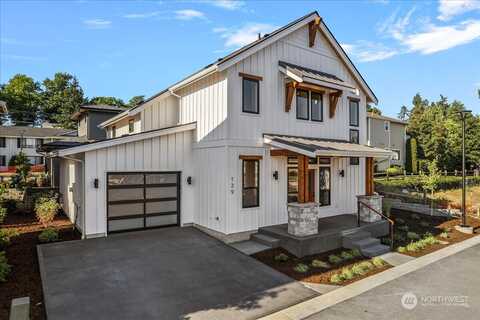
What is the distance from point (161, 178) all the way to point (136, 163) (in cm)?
121

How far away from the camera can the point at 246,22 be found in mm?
14227

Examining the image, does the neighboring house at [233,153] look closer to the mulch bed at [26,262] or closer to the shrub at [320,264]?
the mulch bed at [26,262]

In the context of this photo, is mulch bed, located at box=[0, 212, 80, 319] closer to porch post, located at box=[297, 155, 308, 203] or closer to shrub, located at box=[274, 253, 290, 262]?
shrub, located at box=[274, 253, 290, 262]

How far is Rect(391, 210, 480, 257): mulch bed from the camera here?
37.6ft

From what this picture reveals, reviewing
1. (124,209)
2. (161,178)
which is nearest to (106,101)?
(161,178)

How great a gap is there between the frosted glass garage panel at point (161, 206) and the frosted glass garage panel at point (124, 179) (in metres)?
1.07

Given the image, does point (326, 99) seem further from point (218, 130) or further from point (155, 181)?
point (155, 181)

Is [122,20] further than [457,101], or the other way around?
[457,101]

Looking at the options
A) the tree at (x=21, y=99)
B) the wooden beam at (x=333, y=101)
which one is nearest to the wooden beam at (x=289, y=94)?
the wooden beam at (x=333, y=101)

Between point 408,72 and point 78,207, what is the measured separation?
21.9m

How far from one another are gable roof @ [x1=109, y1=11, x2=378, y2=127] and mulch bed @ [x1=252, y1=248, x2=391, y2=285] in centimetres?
677

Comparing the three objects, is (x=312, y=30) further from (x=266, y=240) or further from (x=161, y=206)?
(x=161, y=206)

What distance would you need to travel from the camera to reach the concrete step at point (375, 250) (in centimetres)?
1005

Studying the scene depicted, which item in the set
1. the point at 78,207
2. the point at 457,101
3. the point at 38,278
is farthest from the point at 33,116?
the point at 457,101
